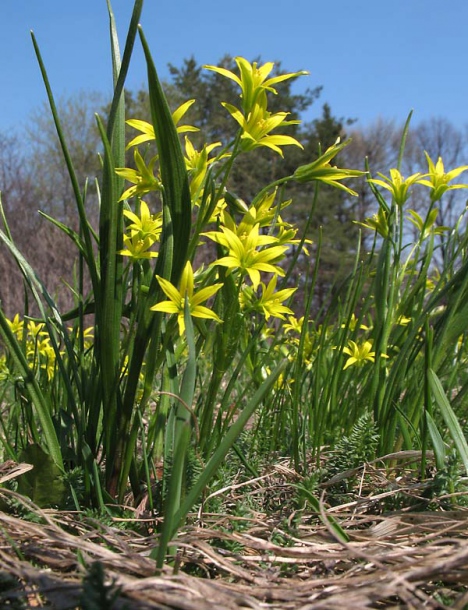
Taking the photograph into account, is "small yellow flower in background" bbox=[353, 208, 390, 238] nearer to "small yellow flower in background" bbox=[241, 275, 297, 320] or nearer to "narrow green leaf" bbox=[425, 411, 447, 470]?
"small yellow flower in background" bbox=[241, 275, 297, 320]

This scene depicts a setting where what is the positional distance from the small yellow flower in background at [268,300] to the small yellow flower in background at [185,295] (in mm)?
176

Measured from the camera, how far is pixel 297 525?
958 mm

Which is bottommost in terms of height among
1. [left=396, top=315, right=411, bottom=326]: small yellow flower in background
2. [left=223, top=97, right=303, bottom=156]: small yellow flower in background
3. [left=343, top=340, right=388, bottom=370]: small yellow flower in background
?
[left=343, top=340, right=388, bottom=370]: small yellow flower in background

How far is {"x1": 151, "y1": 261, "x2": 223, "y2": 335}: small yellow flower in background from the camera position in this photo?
34.8 inches

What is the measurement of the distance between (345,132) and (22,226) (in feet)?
45.7

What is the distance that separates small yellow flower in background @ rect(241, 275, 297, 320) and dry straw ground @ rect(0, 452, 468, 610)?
1.23 ft

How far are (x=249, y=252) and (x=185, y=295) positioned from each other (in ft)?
0.50

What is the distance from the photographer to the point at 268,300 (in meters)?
1.11

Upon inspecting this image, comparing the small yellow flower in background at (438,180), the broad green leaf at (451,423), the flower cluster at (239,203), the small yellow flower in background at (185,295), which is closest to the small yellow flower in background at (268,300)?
the flower cluster at (239,203)

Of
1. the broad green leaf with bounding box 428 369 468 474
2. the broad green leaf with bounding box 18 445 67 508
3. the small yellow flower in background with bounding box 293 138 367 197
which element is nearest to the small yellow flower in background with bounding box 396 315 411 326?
the broad green leaf with bounding box 428 369 468 474

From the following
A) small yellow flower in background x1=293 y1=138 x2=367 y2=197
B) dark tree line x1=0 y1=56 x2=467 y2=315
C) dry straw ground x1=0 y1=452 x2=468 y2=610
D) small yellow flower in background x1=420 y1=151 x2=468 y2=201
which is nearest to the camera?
dry straw ground x1=0 y1=452 x2=468 y2=610

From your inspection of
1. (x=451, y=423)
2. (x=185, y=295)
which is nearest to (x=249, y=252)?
(x=185, y=295)

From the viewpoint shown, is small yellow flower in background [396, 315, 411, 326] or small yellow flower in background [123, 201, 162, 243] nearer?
small yellow flower in background [123, 201, 162, 243]

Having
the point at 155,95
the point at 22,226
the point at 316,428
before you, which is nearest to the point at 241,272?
the point at 155,95
